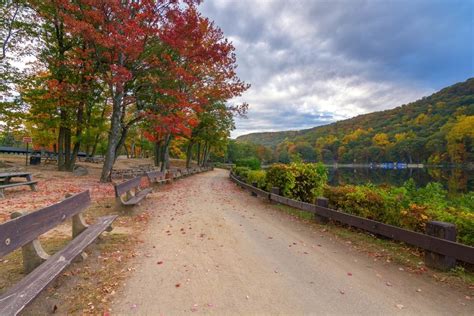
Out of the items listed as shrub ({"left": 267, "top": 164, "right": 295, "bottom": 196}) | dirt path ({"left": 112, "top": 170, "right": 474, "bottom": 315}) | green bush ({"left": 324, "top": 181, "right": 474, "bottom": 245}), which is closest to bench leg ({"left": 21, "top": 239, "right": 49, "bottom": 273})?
dirt path ({"left": 112, "top": 170, "right": 474, "bottom": 315})

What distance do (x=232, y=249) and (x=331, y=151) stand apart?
138991 mm

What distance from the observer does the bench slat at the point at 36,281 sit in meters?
2.53

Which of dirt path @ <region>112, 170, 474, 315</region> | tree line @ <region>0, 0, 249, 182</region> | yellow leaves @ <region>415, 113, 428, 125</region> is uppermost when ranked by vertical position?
yellow leaves @ <region>415, 113, 428, 125</region>

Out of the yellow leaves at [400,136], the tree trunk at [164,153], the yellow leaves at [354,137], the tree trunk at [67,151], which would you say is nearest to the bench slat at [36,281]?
the tree trunk at [164,153]

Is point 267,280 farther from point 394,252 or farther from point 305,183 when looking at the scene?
point 305,183

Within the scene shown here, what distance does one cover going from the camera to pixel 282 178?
35.9 ft

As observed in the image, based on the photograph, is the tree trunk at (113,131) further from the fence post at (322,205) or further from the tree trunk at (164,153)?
the fence post at (322,205)

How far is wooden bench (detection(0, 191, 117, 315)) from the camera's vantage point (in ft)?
8.79

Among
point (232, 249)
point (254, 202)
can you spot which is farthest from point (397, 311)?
point (254, 202)

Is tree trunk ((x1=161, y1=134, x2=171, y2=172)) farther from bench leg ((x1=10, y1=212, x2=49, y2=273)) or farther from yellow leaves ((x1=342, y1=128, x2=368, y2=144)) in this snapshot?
yellow leaves ((x1=342, y1=128, x2=368, y2=144))

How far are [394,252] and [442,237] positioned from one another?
1073 mm

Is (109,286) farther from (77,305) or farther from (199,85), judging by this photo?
(199,85)

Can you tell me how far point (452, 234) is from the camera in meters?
4.37

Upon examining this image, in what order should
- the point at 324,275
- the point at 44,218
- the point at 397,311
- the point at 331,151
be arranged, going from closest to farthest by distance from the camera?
the point at 397,311 → the point at 44,218 → the point at 324,275 → the point at 331,151
